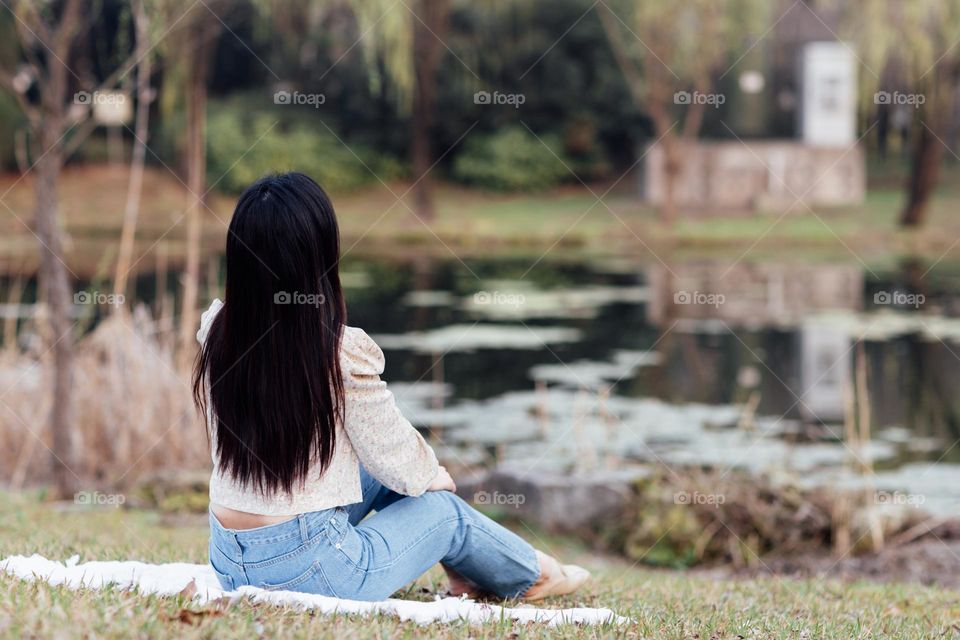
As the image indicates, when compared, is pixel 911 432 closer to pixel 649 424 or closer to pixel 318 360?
pixel 649 424

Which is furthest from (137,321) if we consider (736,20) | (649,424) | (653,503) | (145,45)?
(736,20)

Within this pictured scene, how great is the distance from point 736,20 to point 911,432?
534 inches

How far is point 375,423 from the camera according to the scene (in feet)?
8.63

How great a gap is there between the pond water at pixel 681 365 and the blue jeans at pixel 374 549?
7.14 ft
